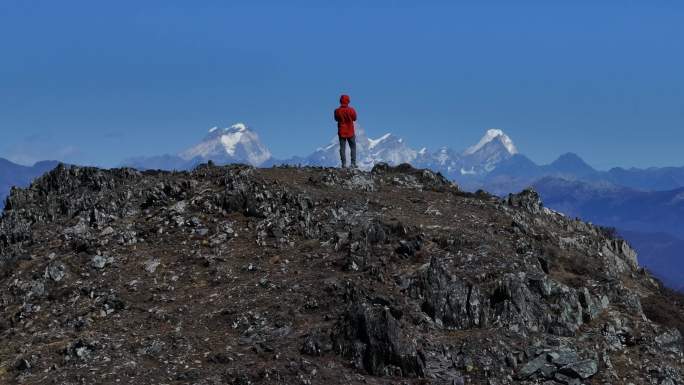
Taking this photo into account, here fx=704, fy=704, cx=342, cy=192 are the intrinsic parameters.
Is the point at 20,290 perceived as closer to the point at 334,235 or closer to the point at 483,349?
the point at 334,235

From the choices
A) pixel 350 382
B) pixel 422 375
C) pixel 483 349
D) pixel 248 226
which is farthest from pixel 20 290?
pixel 483 349

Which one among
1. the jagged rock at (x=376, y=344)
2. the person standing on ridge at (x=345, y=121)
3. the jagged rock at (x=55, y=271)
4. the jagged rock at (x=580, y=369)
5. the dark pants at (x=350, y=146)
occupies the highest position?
the person standing on ridge at (x=345, y=121)

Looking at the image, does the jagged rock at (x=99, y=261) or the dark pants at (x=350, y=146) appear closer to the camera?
the jagged rock at (x=99, y=261)

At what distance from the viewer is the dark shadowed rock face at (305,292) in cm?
2417

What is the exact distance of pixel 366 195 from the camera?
36969mm

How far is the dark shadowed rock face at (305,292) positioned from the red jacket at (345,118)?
2518 mm

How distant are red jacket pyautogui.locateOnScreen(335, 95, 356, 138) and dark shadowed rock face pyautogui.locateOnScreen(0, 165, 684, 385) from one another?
2518 mm

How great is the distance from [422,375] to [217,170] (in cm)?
1884

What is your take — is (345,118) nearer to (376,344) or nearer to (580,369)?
(376,344)

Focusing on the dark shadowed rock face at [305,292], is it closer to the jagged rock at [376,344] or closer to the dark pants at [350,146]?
the jagged rock at [376,344]

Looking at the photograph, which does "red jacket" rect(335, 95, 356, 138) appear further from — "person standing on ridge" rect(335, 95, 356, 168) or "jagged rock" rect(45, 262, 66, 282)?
"jagged rock" rect(45, 262, 66, 282)

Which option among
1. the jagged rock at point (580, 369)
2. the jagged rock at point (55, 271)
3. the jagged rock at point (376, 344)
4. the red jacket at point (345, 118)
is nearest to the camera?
the jagged rock at point (376, 344)

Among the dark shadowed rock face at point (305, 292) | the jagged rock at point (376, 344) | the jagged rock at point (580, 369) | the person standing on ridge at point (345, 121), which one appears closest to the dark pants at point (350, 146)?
the person standing on ridge at point (345, 121)

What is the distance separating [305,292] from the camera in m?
27.2
